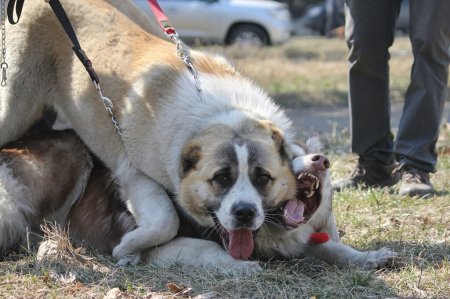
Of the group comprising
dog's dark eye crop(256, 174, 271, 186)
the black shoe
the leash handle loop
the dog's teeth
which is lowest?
the black shoe

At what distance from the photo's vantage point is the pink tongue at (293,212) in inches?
159

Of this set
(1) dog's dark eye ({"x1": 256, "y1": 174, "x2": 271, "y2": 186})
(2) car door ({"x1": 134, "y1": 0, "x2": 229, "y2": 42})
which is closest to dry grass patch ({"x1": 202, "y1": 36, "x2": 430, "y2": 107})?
(2) car door ({"x1": 134, "y1": 0, "x2": 229, "y2": 42})

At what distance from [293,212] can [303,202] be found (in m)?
0.11

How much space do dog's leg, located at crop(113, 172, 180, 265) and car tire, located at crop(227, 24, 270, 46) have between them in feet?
51.1

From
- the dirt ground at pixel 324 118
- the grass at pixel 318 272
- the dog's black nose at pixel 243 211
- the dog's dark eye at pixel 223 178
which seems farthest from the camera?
the dirt ground at pixel 324 118

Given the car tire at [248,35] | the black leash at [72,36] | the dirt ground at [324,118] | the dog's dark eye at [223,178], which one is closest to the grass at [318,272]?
the dog's dark eye at [223,178]

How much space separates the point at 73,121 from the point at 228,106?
106cm

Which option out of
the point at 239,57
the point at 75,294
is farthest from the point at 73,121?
the point at 239,57

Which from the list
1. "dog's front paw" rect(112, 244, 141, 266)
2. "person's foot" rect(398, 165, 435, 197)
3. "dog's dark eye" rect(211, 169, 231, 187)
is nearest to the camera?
"dog's dark eye" rect(211, 169, 231, 187)

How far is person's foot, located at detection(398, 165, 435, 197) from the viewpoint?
555cm

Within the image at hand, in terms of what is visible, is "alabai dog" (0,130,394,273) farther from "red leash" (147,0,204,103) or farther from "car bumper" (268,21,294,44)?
"car bumper" (268,21,294,44)

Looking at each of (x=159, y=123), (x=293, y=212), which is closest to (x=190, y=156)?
(x=159, y=123)

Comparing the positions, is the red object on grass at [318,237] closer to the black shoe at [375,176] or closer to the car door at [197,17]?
the black shoe at [375,176]

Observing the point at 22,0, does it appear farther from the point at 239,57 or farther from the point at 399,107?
the point at 239,57
